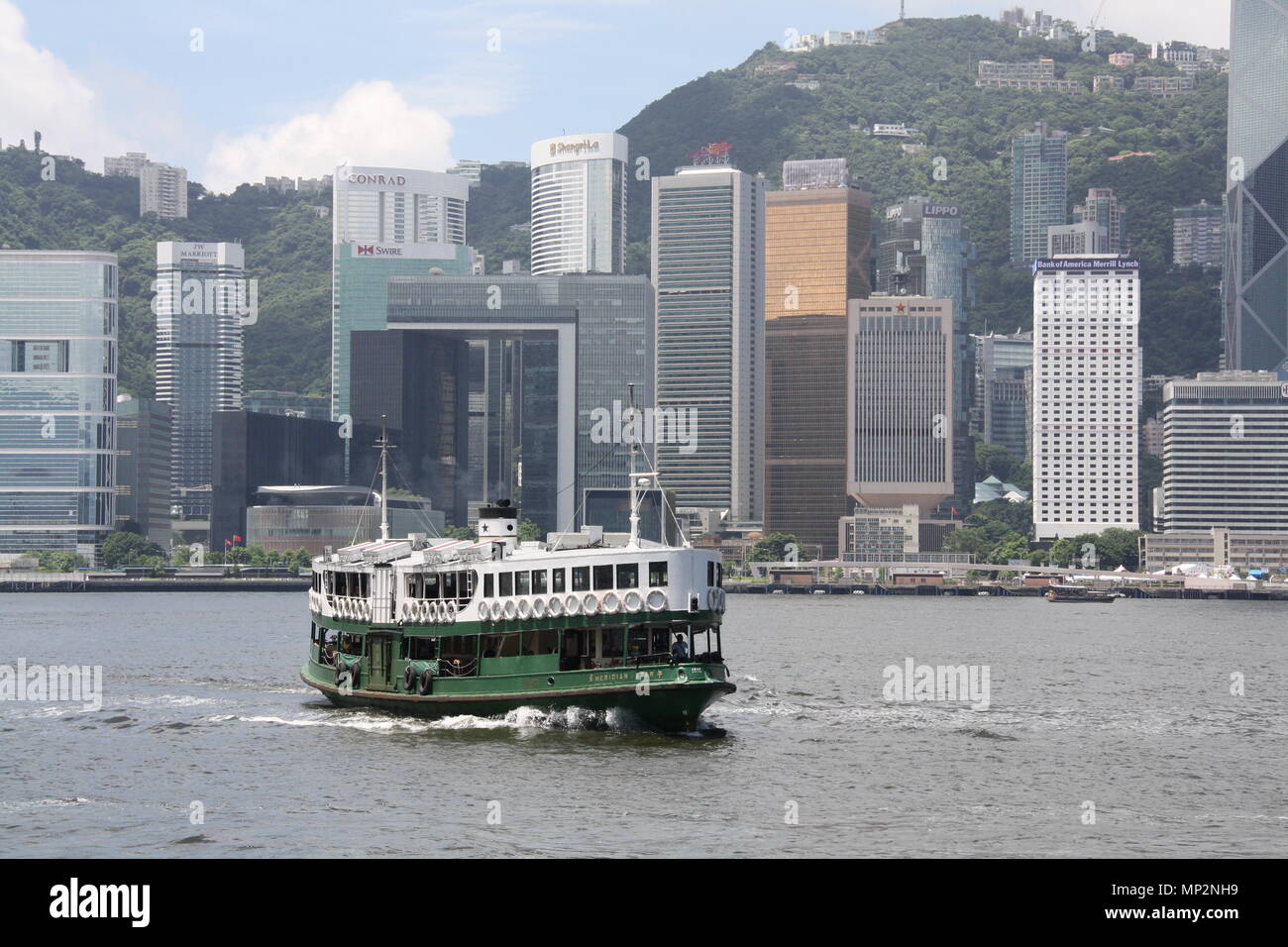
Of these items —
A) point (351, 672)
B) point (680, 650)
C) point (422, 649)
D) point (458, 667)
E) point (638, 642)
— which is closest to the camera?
point (638, 642)

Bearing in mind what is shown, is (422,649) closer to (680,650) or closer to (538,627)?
(538,627)

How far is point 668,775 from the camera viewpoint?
161 ft

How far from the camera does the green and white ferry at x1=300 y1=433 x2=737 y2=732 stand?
55.2 m

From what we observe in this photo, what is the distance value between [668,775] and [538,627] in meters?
9.37

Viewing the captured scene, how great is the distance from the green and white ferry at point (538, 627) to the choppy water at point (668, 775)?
114 centimetres

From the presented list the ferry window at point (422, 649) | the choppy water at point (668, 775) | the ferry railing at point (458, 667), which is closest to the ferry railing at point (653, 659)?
the choppy water at point (668, 775)

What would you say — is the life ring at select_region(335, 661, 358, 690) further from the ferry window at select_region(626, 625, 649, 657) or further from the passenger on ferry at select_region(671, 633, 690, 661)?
the passenger on ferry at select_region(671, 633, 690, 661)

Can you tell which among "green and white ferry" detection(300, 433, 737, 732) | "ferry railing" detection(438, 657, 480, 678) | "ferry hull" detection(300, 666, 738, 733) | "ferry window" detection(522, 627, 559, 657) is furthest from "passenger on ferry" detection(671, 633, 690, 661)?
"ferry railing" detection(438, 657, 480, 678)

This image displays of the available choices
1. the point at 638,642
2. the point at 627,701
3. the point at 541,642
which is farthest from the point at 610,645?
the point at 541,642

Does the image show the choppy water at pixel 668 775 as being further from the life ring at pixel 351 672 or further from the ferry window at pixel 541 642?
the ferry window at pixel 541 642

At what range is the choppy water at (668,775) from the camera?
40438 mm
